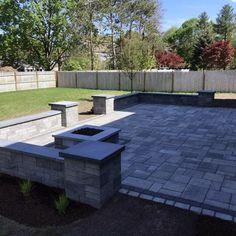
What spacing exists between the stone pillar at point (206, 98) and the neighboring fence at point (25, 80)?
1302 cm

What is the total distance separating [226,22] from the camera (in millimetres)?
46594

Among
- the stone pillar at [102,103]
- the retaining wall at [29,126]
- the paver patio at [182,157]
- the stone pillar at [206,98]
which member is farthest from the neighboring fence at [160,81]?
the retaining wall at [29,126]

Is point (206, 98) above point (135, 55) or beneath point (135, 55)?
beneath

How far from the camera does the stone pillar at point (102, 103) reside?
9789 millimetres

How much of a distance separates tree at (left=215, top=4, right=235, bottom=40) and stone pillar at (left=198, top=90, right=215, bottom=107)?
40.2 m

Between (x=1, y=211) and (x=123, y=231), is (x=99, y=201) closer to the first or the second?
(x=123, y=231)

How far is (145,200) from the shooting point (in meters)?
3.69

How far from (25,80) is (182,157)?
16721 mm

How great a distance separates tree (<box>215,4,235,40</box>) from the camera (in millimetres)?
46688

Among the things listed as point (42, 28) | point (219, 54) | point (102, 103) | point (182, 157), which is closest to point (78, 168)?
point (182, 157)

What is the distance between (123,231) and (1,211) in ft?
5.27

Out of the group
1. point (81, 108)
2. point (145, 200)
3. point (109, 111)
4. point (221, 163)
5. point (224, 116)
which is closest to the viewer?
point (145, 200)

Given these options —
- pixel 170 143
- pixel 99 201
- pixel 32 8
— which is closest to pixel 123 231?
pixel 99 201

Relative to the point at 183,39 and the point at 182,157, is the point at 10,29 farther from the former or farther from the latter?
the point at 183,39
